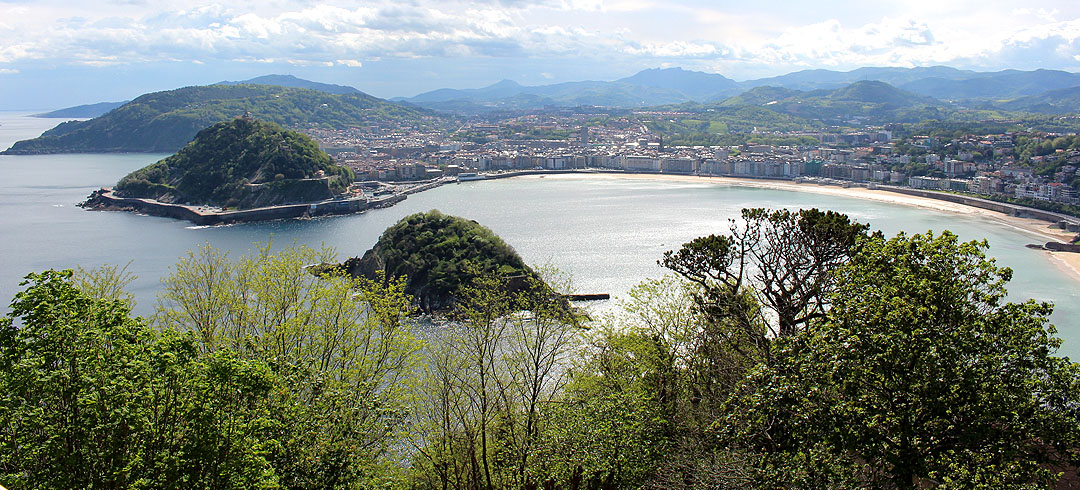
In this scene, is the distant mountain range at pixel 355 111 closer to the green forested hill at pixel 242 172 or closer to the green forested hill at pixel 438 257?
the green forested hill at pixel 242 172

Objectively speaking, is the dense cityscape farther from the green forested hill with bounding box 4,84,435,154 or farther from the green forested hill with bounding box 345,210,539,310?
the green forested hill with bounding box 345,210,539,310

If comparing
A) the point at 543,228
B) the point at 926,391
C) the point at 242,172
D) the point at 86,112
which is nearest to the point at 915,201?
the point at 543,228

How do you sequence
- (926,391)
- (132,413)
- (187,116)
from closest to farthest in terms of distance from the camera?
(132,413), (926,391), (187,116)

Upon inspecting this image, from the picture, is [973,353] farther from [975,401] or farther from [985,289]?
[985,289]

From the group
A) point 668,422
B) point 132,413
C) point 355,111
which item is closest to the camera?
point 132,413

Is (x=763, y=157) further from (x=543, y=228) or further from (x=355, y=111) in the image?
(x=355, y=111)

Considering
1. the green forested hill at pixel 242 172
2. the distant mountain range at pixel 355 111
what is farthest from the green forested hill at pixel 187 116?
the green forested hill at pixel 242 172
